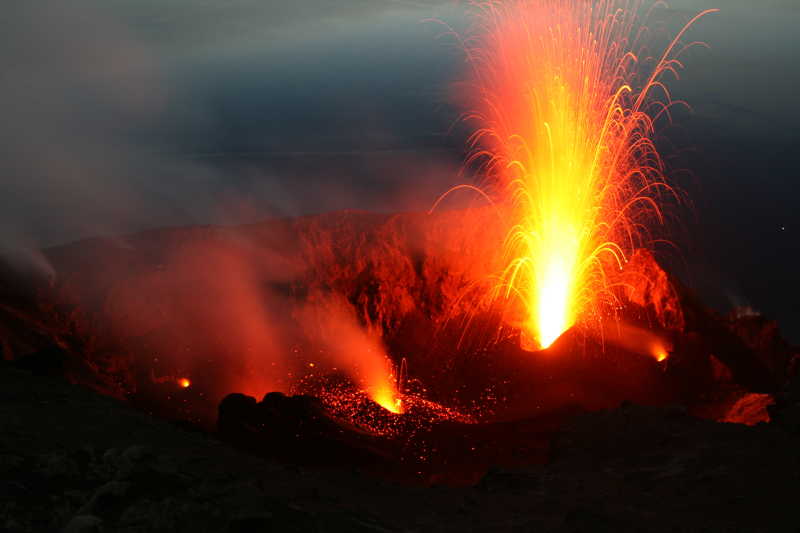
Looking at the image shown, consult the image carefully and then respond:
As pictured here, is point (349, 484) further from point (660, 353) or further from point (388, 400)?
point (660, 353)

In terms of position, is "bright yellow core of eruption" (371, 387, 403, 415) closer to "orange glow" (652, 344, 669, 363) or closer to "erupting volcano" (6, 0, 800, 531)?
"erupting volcano" (6, 0, 800, 531)

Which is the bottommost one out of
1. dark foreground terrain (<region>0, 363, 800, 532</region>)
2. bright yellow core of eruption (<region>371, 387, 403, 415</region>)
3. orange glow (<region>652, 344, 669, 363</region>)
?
dark foreground terrain (<region>0, 363, 800, 532</region>)

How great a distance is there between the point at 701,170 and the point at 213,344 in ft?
156

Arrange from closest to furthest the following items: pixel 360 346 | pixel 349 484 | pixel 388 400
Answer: pixel 349 484 < pixel 388 400 < pixel 360 346

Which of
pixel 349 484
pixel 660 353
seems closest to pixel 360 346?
pixel 660 353

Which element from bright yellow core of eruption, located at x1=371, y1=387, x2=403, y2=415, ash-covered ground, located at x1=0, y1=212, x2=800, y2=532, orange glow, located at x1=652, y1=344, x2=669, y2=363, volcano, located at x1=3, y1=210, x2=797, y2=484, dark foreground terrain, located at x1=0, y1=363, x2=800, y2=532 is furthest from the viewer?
orange glow, located at x1=652, y1=344, x2=669, y2=363

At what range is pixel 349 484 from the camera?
8.02 m

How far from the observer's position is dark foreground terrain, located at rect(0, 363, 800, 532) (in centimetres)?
477

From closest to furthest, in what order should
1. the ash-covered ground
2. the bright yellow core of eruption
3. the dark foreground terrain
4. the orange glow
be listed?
the dark foreground terrain < the ash-covered ground < the bright yellow core of eruption < the orange glow

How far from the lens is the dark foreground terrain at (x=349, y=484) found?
15.6 feet

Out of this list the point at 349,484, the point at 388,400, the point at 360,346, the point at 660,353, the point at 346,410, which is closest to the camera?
the point at 349,484

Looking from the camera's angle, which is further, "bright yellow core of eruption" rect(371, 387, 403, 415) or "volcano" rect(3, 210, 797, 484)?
"bright yellow core of eruption" rect(371, 387, 403, 415)

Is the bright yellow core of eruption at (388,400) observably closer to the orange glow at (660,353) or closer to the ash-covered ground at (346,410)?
the ash-covered ground at (346,410)

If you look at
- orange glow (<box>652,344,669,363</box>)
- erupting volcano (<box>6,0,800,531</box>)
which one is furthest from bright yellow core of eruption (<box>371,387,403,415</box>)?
orange glow (<box>652,344,669,363</box>)
